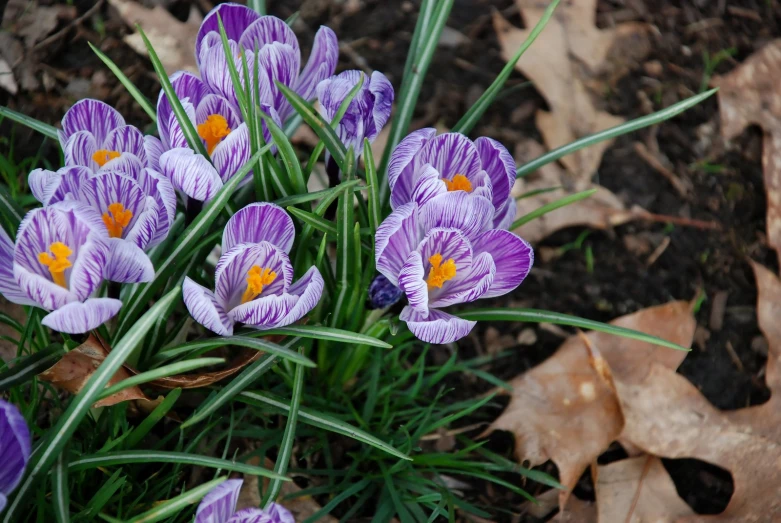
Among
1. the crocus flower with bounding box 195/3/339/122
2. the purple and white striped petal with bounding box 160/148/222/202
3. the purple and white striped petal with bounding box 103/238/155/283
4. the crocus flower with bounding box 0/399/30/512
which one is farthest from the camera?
the crocus flower with bounding box 195/3/339/122

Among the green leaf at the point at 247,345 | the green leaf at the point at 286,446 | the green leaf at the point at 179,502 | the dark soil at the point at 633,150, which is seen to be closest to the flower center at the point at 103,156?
the green leaf at the point at 247,345

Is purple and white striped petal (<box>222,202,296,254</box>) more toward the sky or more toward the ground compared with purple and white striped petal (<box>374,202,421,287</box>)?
more toward the sky

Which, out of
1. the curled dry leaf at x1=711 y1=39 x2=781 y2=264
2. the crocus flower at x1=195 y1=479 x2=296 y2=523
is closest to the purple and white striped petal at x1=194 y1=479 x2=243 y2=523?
the crocus flower at x1=195 y1=479 x2=296 y2=523

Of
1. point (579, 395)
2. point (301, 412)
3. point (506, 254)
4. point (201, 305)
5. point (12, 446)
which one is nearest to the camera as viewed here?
point (12, 446)

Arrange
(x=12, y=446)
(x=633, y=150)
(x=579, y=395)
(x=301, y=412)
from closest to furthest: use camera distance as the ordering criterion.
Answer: (x=12, y=446)
(x=301, y=412)
(x=579, y=395)
(x=633, y=150)

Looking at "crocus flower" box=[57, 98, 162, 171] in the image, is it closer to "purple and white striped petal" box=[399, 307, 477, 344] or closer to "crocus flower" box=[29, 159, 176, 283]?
"crocus flower" box=[29, 159, 176, 283]

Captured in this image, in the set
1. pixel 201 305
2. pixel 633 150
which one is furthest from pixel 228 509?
pixel 633 150

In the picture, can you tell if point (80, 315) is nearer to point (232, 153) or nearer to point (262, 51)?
point (232, 153)
